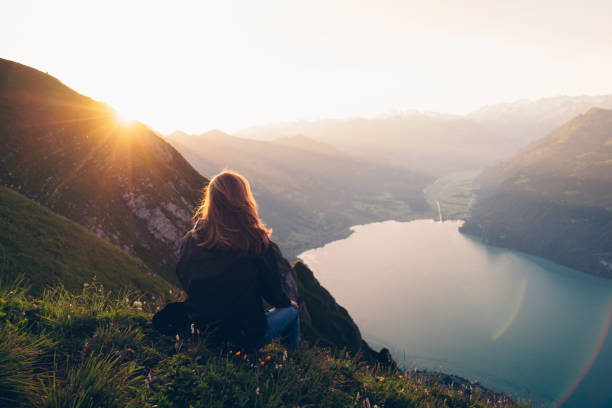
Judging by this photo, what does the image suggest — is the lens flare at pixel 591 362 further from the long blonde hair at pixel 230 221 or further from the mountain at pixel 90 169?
the long blonde hair at pixel 230 221

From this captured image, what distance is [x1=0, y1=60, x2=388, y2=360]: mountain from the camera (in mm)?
16500

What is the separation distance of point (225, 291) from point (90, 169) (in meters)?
35.6

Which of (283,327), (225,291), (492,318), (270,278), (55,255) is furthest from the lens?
(492,318)

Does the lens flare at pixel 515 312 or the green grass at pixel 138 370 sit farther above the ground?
the green grass at pixel 138 370

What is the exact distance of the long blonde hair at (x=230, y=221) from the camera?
16.0 ft

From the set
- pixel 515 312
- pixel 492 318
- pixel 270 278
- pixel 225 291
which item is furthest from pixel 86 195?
pixel 515 312

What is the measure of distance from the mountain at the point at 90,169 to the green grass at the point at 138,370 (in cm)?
2667

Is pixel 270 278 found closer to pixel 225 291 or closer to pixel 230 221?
pixel 225 291

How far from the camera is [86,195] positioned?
2983cm

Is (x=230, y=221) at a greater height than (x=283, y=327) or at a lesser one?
greater

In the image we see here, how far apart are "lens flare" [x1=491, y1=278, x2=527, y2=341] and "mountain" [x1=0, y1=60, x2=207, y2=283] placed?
136 metres

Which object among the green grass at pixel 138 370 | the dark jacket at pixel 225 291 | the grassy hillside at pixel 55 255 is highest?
the dark jacket at pixel 225 291

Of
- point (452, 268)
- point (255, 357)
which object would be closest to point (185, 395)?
point (255, 357)

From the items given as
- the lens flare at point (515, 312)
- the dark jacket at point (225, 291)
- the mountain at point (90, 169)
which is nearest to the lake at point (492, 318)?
the lens flare at point (515, 312)
